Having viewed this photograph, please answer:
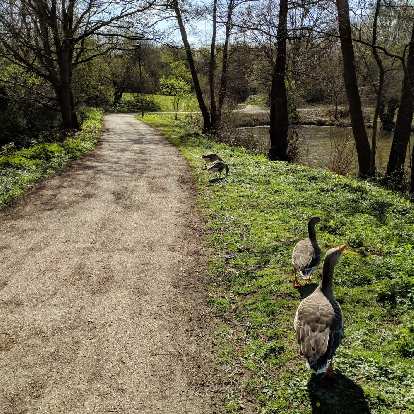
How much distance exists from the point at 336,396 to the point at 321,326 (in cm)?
91

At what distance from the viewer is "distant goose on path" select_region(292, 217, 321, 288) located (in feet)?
27.6

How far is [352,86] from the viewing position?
20.6 meters

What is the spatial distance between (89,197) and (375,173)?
12910 mm

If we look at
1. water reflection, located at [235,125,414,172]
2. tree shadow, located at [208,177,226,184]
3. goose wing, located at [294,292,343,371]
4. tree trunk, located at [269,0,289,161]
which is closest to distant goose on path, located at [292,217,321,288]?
goose wing, located at [294,292,343,371]

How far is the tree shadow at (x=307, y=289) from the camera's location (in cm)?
876

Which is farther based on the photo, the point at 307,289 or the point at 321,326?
the point at 307,289

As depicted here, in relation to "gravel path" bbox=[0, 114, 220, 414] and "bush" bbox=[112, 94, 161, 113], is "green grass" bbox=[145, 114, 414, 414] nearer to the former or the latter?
"gravel path" bbox=[0, 114, 220, 414]

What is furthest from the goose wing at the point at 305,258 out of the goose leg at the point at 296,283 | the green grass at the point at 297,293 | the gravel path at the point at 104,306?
the gravel path at the point at 104,306

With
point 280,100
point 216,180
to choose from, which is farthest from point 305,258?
point 280,100

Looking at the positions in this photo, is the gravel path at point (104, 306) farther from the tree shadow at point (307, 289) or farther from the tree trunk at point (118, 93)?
the tree trunk at point (118, 93)

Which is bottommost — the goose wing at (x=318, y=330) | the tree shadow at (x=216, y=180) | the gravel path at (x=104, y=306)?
the gravel path at (x=104, y=306)

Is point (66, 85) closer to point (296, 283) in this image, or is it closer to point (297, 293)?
point (296, 283)

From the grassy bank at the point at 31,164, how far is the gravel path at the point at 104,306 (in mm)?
1010

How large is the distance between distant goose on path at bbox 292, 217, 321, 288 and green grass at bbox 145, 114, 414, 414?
51 cm
